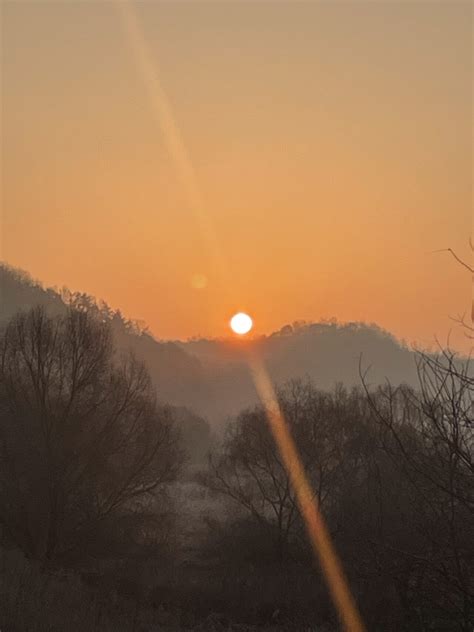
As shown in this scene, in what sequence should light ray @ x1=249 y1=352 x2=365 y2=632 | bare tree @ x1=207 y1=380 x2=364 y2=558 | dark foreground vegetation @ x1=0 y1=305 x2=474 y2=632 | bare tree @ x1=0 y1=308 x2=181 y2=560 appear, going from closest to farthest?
dark foreground vegetation @ x1=0 y1=305 x2=474 y2=632 < light ray @ x1=249 y1=352 x2=365 y2=632 < bare tree @ x1=0 y1=308 x2=181 y2=560 < bare tree @ x1=207 y1=380 x2=364 y2=558

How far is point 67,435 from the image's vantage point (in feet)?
87.0

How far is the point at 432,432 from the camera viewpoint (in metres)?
6.69

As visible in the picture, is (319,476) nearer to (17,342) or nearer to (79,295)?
(17,342)

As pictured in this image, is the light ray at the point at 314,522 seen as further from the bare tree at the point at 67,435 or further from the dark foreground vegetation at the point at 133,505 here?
the bare tree at the point at 67,435

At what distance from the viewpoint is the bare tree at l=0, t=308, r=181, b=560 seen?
25406 millimetres

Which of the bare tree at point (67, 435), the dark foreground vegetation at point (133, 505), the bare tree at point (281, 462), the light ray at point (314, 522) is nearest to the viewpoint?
the dark foreground vegetation at point (133, 505)

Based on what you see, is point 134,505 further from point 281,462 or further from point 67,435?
point 67,435

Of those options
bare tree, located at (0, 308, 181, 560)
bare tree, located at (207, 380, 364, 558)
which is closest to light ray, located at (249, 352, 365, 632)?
bare tree, located at (207, 380, 364, 558)

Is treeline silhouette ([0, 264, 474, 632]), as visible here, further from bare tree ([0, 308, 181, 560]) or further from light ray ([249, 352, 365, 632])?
light ray ([249, 352, 365, 632])

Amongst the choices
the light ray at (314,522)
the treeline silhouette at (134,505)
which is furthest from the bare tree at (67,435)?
the light ray at (314,522)

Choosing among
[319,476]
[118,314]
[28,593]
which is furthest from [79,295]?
[28,593]

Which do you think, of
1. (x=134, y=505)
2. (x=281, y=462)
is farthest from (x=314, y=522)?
(x=134, y=505)

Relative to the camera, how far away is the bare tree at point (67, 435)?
2541cm

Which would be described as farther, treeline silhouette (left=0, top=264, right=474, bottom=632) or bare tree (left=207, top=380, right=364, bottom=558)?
→ bare tree (left=207, top=380, right=364, bottom=558)
